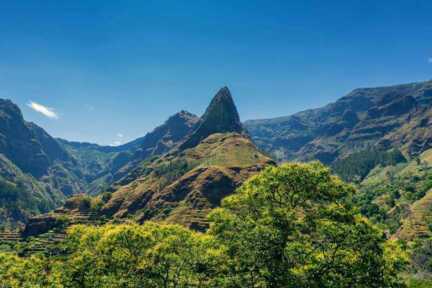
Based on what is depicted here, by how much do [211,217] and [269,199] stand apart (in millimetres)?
6432

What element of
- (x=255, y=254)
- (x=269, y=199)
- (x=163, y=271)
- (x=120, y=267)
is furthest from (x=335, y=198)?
(x=120, y=267)

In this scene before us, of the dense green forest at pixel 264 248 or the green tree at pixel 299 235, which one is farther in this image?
the dense green forest at pixel 264 248

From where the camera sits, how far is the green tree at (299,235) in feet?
92.0

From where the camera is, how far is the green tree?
2805cm

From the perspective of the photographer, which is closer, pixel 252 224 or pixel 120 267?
pixel 252 224

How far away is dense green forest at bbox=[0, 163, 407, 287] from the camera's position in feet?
93.0

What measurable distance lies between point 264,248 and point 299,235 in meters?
3.47

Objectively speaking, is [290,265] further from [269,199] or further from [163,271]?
[163,271]

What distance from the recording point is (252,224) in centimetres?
3206

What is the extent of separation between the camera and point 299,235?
31.8 meters

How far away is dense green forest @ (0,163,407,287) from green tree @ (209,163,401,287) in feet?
0.25

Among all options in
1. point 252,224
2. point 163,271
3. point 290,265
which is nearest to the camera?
point 290,265

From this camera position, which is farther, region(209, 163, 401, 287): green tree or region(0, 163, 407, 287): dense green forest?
region(0, 163, 407, 287): dense green forest

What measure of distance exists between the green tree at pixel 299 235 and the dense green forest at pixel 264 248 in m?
0.08
